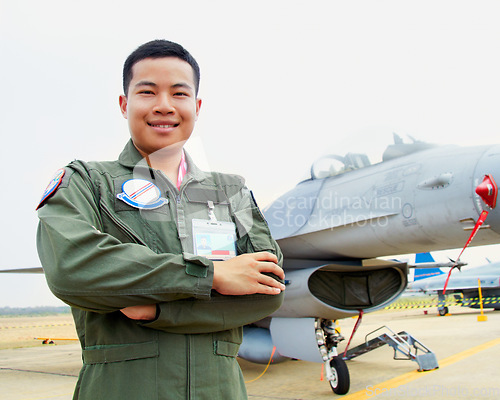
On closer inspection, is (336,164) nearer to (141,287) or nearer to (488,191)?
(488,191)

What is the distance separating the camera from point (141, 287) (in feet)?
3.78

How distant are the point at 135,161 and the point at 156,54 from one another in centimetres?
38

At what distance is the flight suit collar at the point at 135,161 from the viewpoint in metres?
1.48

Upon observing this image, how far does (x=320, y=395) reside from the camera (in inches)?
201

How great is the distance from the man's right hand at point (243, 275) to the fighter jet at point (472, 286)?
69.1ft

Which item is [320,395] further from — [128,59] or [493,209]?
[128,59]

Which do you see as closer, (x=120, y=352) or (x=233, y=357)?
(x=120, y=352)

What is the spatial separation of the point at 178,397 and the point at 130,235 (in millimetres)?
497

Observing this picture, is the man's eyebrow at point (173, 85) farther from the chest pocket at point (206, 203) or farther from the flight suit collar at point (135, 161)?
the chest pocket at point (206, 203)

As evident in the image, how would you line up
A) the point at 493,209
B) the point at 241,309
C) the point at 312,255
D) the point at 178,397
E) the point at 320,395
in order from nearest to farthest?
the point at 178,397 → the point at 241,309 → the point at 493,209 → the point at 320,395 → the point at 312,255

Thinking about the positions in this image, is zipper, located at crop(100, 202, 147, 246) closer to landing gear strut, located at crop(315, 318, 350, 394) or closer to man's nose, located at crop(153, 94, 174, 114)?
man's nose, located at crop(153, 94, 174, 114)

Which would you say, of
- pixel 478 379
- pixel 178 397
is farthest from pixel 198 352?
pixel 478 379

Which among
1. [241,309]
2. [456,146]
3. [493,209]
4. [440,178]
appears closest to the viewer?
[241,309]

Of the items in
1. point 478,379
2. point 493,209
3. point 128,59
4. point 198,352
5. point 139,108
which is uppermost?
point 128,59
